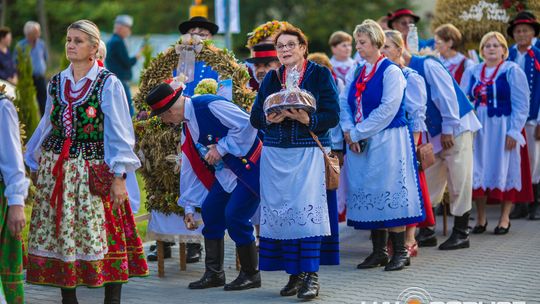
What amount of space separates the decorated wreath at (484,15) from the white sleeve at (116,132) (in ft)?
24.1

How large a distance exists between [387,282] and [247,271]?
1.12m

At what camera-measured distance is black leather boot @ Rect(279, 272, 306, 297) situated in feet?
25.6

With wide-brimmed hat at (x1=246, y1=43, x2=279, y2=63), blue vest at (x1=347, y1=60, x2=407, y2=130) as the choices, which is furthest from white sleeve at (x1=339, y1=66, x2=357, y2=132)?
wide-brimmed hat at (x1=246, y1=43, x2=279, y2=63)

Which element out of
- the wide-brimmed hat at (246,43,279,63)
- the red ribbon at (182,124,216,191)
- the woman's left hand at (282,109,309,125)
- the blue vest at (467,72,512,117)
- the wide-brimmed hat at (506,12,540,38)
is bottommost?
the red ribbon at (182,124,216,191)

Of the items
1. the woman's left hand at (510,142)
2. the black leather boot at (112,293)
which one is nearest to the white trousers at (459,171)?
the woman's left hand at (510,142)

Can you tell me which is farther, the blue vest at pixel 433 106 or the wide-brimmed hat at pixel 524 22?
the wide-brimmed hat at pixel 524 22

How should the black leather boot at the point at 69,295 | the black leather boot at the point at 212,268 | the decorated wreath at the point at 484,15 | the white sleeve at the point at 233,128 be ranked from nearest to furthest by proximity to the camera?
1. the black leather boot at the point at 69,295
2. the white sleeve at the point at 233,128
3. the black leather boot at the point at 212,268
4. the decorated wreath at the point at 484,15

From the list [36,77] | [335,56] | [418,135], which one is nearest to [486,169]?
[418,135]

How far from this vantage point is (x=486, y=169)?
36.7 ft

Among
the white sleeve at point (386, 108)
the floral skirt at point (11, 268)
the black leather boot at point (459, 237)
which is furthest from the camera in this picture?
the black leather boot at point (459, 237)

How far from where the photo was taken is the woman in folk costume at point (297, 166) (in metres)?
7.49

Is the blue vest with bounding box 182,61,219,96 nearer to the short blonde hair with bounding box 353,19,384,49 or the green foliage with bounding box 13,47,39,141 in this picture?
the short blonde hair with bounding box 353,19,384,49

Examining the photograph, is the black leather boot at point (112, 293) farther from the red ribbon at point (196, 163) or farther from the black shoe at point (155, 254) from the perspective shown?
the black shoe at point (155, 254)

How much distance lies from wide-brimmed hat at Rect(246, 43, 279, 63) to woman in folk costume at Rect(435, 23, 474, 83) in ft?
8.56
